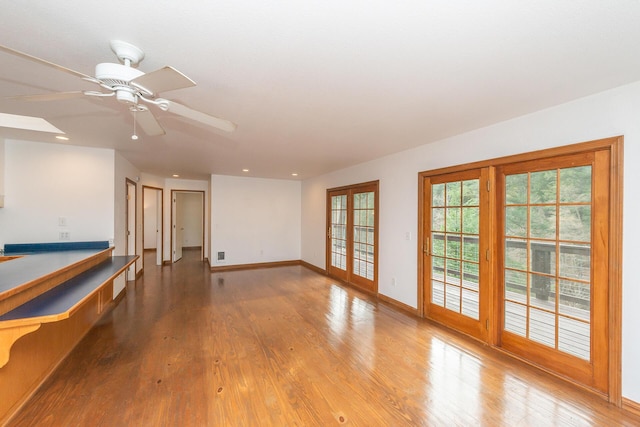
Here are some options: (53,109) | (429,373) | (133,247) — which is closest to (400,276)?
(429,373)

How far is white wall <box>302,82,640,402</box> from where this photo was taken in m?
1.88

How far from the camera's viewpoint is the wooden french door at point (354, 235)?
15.1 feet

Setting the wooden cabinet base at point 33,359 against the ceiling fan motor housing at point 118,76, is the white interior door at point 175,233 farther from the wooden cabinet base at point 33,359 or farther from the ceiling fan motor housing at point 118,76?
the ceiling fan motor housing at point 118,76

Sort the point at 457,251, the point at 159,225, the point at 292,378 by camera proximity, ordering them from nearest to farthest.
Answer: the point at 292,378 → the point at 457,251 → the point at 159,225

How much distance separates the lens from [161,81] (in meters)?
1.30

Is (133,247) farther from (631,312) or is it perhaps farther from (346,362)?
(631,312)

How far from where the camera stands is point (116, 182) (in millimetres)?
3975

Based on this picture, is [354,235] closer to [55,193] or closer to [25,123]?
[55,193]

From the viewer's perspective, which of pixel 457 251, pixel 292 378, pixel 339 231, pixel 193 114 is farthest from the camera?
pixel 339 231

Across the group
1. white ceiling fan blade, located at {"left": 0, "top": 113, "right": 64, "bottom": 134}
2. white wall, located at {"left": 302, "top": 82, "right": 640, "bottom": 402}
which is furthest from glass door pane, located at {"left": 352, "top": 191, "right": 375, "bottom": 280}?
white ceiling fan blade, located at {"left": 0, "top": 113, "right": 64, "bottom": 134}

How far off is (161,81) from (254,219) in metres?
5.51

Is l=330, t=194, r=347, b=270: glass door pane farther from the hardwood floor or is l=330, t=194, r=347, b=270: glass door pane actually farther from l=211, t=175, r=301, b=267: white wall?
the hardwood floor

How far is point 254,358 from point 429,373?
5.40 feet

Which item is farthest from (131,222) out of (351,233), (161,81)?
(161,81)
